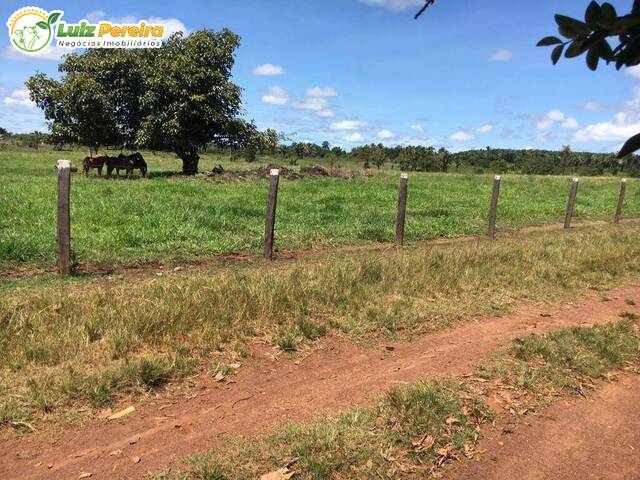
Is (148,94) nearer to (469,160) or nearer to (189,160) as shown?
(189,160)

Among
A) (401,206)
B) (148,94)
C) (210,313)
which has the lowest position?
(210,313)

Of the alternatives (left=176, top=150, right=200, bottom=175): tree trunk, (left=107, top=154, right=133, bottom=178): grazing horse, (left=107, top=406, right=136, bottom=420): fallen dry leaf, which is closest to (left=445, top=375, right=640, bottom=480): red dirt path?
(left=107, top=406, right=136, bottom=420): fallen dry leaf

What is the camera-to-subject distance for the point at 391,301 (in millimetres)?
6000

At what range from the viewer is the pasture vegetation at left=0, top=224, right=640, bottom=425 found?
151 inches

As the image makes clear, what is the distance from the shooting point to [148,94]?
79.8ft

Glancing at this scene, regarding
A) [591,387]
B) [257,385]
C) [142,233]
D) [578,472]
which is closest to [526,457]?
[578,472]

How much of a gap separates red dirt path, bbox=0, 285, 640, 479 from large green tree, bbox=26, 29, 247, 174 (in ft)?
70.0

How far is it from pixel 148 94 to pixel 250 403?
23276mm

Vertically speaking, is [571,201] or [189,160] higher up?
[571,201]

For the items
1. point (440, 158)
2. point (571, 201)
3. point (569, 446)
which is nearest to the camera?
point (569, 446)

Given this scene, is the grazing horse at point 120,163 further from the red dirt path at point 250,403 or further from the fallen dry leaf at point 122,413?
the fallen dry leaf at point 122,413

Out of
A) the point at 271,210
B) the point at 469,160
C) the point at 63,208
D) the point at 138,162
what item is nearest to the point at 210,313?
the point at 63,208

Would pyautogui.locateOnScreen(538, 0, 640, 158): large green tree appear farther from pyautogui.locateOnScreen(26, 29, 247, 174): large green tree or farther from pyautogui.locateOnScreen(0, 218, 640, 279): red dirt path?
pyautogui.locateOnScreen(26, 29, 247, 174): large green tree

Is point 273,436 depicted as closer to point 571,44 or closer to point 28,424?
point 28,424
